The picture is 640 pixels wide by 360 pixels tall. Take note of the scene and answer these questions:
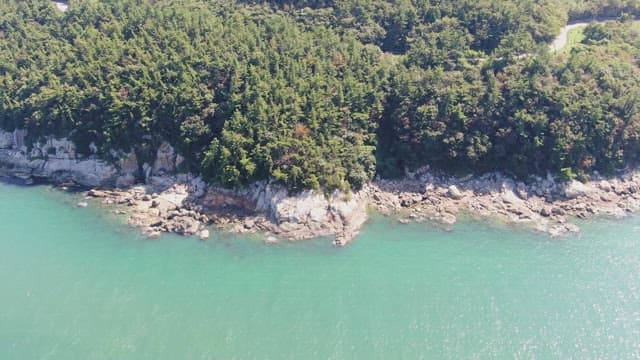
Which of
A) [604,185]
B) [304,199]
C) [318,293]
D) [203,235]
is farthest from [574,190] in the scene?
[203,235]

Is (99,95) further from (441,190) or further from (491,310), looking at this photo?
(491,310)

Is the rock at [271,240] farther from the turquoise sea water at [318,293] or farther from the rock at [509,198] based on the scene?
the rock at [509,198]

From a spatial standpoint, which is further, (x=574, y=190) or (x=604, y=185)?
(x=604, y=185)

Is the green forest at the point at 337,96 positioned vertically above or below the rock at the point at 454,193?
above

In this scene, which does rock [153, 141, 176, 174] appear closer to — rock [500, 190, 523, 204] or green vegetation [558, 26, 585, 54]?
rock [500, 190, 523, 204]

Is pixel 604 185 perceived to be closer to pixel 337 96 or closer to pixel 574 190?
pixel 574 190

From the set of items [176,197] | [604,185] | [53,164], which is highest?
[604,185]

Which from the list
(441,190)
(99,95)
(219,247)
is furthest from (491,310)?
(99,95)

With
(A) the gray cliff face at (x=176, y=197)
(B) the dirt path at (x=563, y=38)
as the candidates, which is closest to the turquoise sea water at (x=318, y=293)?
(A) the gray cliff face at (x=176, y=197)
